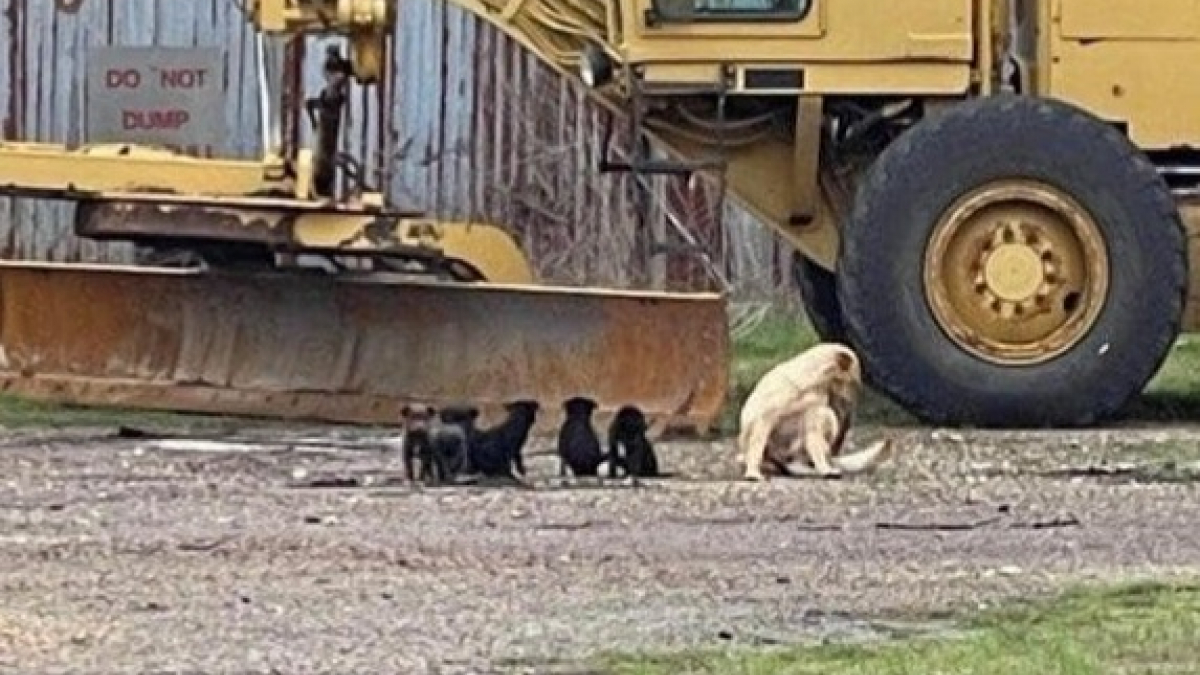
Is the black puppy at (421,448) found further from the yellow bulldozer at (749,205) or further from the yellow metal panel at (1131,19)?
the yellow metal panel at (1131,19)

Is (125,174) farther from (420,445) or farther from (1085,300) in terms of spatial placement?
(1085,300)

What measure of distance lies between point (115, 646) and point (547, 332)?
793cm

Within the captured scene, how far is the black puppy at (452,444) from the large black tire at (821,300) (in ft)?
18.2

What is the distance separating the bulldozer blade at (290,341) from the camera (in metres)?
17.0

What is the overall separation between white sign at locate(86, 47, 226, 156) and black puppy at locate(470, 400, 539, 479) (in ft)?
35.7

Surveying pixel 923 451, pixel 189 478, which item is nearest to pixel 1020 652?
pixel 189 478

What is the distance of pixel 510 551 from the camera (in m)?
11.5

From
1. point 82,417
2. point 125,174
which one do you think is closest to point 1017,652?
point 125,174

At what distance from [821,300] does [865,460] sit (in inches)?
198

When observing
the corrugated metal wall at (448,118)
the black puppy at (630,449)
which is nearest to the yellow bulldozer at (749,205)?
the black puppy at (630,449)

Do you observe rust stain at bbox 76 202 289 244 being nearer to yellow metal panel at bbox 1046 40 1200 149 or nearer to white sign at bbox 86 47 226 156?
yellow metal panel at bbox 1046 40 1200 149

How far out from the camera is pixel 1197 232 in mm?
17688

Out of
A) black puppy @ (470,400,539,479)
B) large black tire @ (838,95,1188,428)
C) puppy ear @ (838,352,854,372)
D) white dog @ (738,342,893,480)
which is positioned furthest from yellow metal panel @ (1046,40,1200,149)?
black puppy @ (470,400,539,479)

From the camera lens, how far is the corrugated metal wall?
24984 millimetres
